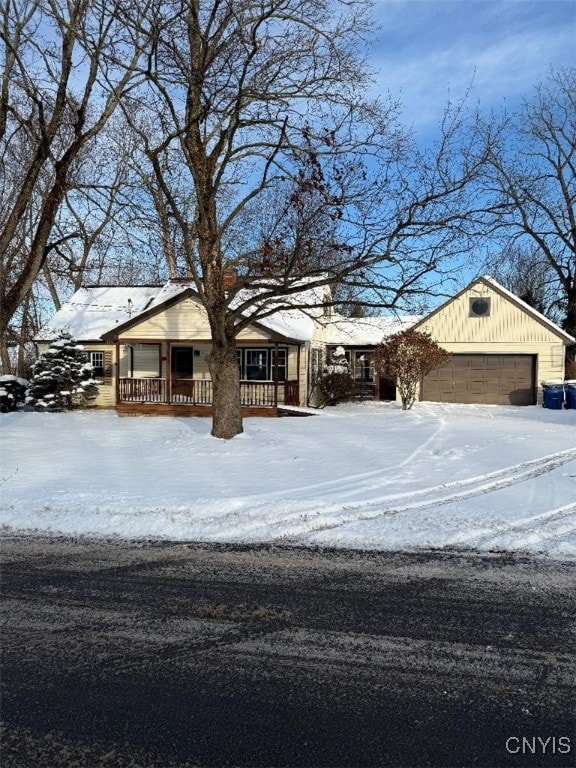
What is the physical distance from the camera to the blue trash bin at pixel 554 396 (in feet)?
80.0

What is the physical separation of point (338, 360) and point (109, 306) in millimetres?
10880

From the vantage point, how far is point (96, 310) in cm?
2848

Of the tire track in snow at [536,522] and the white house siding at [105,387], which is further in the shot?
the white house siding at [105,387]

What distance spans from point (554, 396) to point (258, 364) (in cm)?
1172

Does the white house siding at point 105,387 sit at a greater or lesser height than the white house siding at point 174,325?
lesser

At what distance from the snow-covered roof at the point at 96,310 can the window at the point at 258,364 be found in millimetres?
6191

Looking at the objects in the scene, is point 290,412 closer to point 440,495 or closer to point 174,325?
point 174,325

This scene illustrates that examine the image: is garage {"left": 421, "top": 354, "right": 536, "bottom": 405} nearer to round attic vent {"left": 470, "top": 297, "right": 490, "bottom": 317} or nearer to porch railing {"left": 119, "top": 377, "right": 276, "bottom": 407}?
round attic vent {"left": 470, "top": 297, "right": 490, "bottom": 317}

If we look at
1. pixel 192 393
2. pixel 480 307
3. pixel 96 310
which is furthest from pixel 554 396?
pixel 96 310

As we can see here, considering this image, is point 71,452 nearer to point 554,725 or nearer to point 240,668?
point 240,668

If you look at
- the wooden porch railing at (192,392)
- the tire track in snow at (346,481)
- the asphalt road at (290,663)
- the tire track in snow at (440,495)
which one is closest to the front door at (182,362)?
the wooden porch railing at (192,392)

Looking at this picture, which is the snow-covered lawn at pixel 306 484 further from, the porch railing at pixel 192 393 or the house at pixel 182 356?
the house at pixel 182 356

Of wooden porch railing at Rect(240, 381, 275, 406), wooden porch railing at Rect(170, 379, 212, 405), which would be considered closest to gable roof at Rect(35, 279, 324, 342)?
wooden porch railing at Rect(240, 381, 275, 406)

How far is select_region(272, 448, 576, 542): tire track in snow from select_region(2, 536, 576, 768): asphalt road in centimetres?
157
